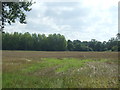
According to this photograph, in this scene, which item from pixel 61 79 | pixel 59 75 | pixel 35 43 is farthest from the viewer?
pixel 35 43

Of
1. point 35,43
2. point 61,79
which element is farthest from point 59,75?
point 35,43

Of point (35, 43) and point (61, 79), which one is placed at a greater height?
point (35, 43)

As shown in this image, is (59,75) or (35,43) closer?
(59,75)

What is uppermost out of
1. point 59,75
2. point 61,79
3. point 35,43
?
point 35,43

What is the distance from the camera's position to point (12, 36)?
133 m

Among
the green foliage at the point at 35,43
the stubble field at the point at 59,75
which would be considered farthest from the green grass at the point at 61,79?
the green foliage at the point at 35,43

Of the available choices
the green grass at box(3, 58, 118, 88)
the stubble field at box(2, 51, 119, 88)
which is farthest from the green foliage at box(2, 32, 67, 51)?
the green grass at box(3, 58, 118, 88)

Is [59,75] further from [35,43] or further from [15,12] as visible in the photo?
[35,43]

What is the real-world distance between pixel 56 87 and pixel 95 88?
1432 millimetres

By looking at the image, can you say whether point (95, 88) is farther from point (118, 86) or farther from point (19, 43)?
point (19, 43)

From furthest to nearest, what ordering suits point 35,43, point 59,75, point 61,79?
1. point 35,43
2. point 59,75
3. point 61,79

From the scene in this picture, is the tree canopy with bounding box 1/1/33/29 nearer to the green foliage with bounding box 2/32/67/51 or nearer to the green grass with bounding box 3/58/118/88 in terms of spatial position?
the green grass with bounding box 3/58/118/88

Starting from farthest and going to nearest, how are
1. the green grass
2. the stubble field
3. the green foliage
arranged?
the green foliage < the stubble field < the green grass

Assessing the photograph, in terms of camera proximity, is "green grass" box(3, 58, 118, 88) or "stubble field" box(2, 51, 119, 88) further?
"stubble field" box(2, 51, 119, 88)
